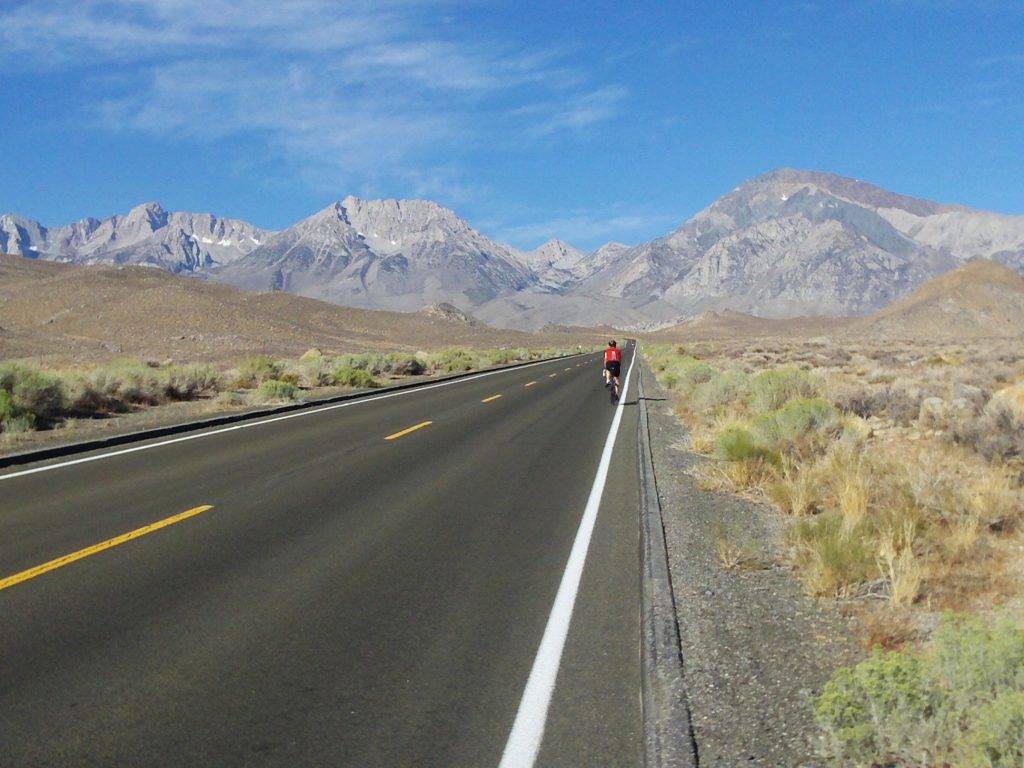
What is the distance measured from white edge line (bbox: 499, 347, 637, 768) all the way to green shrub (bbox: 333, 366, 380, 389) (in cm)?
2578

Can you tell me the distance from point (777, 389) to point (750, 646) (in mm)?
13188

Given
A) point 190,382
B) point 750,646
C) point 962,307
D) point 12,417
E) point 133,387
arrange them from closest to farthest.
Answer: point 750,646, point 12,417, point 133,387, point 190,382, point 962,307

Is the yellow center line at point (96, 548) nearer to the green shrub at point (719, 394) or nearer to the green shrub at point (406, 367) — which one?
the green shrub at point (719, 394)

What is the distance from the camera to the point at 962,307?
412 feet

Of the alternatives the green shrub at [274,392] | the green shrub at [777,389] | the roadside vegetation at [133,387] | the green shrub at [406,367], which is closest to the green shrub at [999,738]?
the green shrub at [777,389]

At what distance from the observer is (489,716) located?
14.1ft

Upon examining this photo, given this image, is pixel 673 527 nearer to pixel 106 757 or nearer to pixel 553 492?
pixel 553 492

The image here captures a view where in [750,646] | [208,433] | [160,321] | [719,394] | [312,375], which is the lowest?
[750,646]

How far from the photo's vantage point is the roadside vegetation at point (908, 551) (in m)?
3.59

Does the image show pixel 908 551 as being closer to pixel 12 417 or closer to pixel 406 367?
Answer: pixel 12 417

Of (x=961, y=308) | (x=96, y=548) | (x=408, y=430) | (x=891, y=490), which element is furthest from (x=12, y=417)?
(x=961, y=308)

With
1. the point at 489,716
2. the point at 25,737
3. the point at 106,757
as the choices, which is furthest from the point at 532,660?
the point at 25,737

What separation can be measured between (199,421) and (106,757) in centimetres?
1484

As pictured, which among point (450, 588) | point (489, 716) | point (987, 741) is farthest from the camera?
point (450, 588)
